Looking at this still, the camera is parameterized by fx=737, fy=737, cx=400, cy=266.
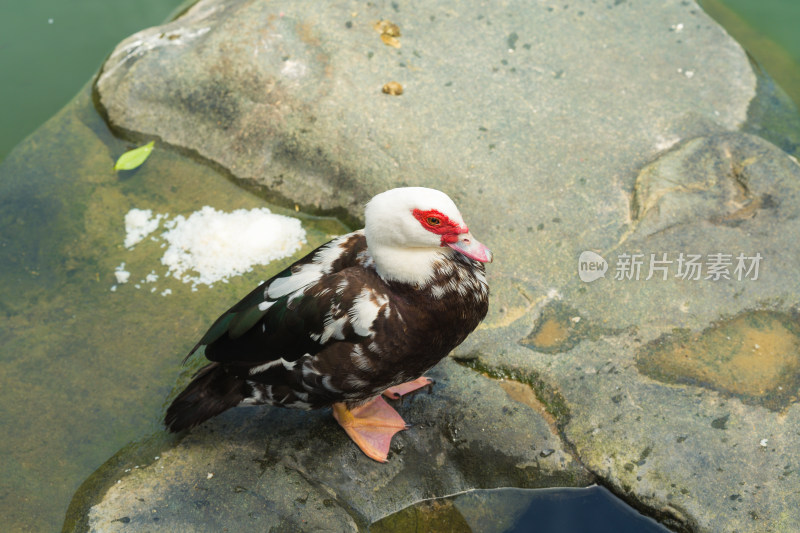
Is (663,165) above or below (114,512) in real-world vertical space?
above

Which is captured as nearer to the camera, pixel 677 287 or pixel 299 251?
pixel 677 287

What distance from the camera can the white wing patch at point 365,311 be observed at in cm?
278

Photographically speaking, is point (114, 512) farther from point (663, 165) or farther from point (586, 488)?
point (663, 165)

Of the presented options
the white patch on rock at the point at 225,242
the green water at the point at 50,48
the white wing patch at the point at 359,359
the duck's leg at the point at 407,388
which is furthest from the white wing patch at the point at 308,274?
the green water at the point at 50,48

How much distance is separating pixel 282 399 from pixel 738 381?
2013mm

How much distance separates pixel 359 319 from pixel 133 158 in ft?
8.01

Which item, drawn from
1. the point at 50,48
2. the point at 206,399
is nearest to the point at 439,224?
the point at 206,399

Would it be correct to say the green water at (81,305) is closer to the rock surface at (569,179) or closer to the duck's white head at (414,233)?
the rock surface at (569,179)

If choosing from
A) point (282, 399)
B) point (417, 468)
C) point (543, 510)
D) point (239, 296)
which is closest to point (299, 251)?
point (239, 296)

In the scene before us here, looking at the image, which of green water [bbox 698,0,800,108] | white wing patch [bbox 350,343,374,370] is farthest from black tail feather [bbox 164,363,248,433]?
green water [bbox 698,0,800,108]

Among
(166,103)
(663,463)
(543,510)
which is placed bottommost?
(543,510)

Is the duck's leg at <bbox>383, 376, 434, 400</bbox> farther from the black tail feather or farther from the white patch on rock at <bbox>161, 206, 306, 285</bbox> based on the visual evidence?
the white patch on rock at <bbox>161, 206, 306, 285</bbox>

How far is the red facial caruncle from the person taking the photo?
8.71 ft

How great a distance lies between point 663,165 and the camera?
4.11 meters
